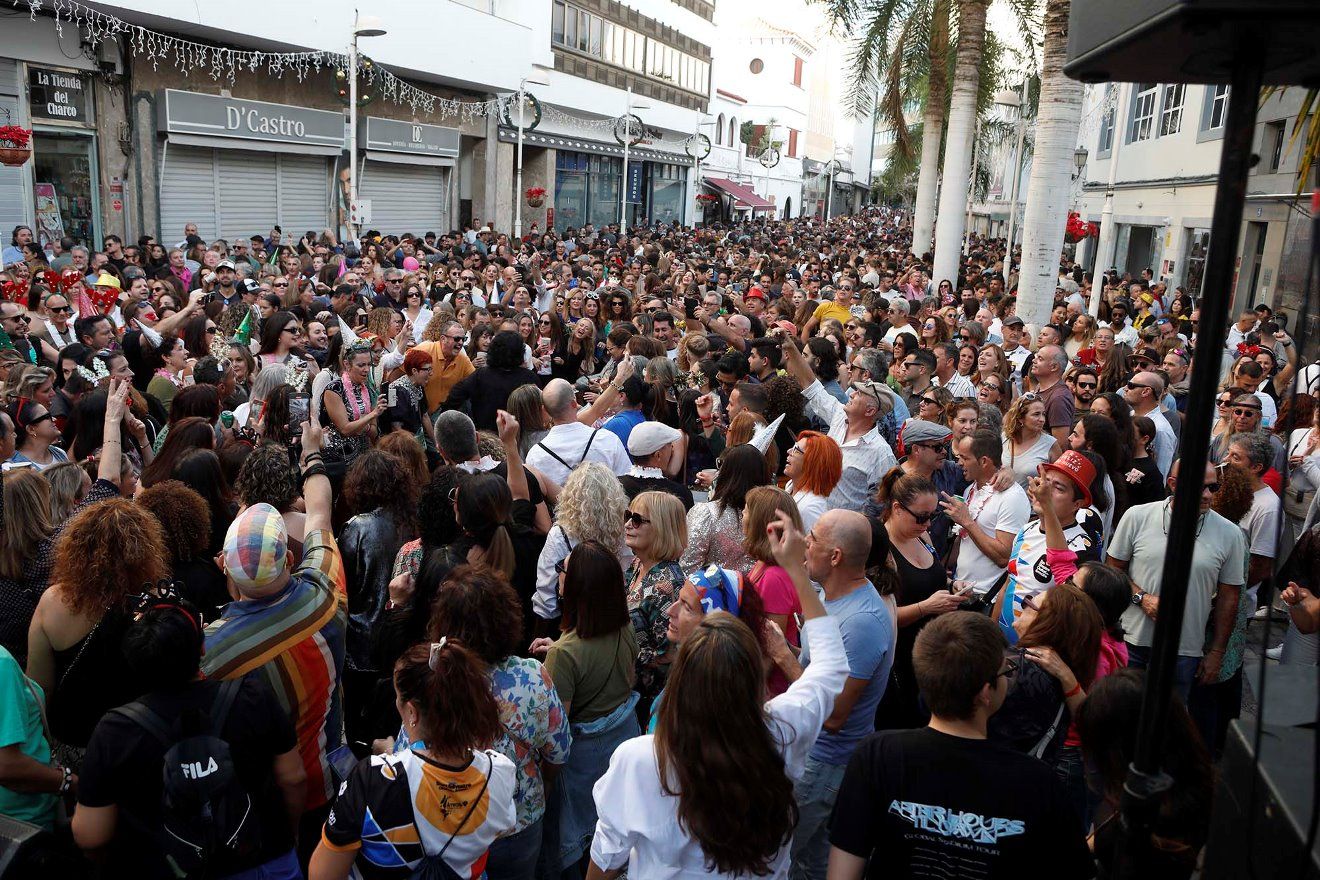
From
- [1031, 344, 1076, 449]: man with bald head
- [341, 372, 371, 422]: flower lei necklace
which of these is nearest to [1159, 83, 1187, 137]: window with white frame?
[1031, 344, 1076, 449]: man with bald head

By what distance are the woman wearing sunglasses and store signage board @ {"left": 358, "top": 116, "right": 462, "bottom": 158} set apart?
24966 millimetres

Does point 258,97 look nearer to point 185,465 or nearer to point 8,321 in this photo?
point 8,321

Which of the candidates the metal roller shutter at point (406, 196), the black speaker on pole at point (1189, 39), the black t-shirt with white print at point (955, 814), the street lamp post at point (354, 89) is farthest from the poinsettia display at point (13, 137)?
the black speaker on pole at point (1189, 39)

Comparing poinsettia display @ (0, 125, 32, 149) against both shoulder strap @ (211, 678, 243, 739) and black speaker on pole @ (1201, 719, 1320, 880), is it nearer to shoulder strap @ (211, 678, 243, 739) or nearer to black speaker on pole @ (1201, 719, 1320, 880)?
shoulder strap @ (211, 678, 243, 739)

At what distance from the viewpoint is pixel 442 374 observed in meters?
8.23

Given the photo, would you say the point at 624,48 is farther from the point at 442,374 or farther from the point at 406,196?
the point at 442,374

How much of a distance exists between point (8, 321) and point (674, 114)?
46.5 meters

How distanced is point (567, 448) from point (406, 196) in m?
26.7

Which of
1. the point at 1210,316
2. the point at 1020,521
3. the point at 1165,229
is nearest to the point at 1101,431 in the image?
the point at 1020,521

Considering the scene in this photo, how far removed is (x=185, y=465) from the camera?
192 inches

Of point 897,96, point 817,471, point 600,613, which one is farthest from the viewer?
point 897,96

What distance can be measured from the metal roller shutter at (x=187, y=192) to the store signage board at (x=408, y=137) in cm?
544

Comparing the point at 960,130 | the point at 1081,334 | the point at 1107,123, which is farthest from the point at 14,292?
the point at 1107,123

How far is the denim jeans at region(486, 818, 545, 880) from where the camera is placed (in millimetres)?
3416
